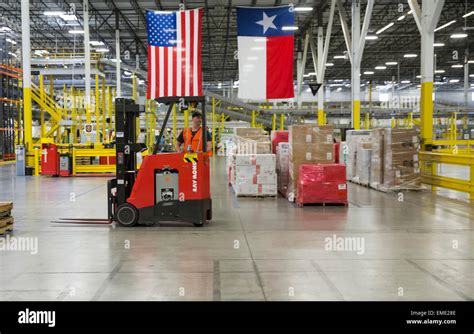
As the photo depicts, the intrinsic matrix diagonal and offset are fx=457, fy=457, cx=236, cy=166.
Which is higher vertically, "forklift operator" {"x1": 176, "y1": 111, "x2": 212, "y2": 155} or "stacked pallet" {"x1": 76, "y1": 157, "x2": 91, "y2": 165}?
"forklift operator" {"x1": 176, "y1": 111, "x2": 212, "y2": 155}

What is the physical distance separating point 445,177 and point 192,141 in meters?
7.45

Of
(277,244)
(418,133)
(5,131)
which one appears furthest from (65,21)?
(277,244)

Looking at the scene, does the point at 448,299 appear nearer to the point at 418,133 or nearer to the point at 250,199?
the point at 250,199

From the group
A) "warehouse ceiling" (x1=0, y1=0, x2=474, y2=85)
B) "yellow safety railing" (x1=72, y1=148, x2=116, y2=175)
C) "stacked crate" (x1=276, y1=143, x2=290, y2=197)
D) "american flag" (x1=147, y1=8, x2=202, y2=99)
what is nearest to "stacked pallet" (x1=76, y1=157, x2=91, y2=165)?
"yellow safety railing" (x1=72, y1=148, x2=116, y2=175)

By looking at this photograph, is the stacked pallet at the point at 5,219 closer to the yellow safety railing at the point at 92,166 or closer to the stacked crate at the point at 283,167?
the stacked crate at the point at 283,167

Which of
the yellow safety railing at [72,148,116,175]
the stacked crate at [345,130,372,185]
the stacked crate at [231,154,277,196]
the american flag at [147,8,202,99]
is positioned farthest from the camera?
the yellow safety railing at [72,148,116,175]

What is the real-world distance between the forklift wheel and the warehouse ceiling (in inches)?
738

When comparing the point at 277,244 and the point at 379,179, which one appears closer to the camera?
the point at 277,244

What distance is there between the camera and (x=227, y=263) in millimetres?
5492

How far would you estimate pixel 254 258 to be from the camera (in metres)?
5.73

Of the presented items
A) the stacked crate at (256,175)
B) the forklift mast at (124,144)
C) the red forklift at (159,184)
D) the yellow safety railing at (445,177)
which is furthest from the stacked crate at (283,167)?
the forklift mast at (124,144)

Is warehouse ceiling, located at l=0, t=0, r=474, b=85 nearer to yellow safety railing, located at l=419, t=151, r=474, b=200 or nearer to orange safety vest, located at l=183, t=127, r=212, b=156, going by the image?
yellow safety railing, located at l=419, t=151, r=474, b=200

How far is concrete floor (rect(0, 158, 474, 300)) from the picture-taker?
4.45 m
